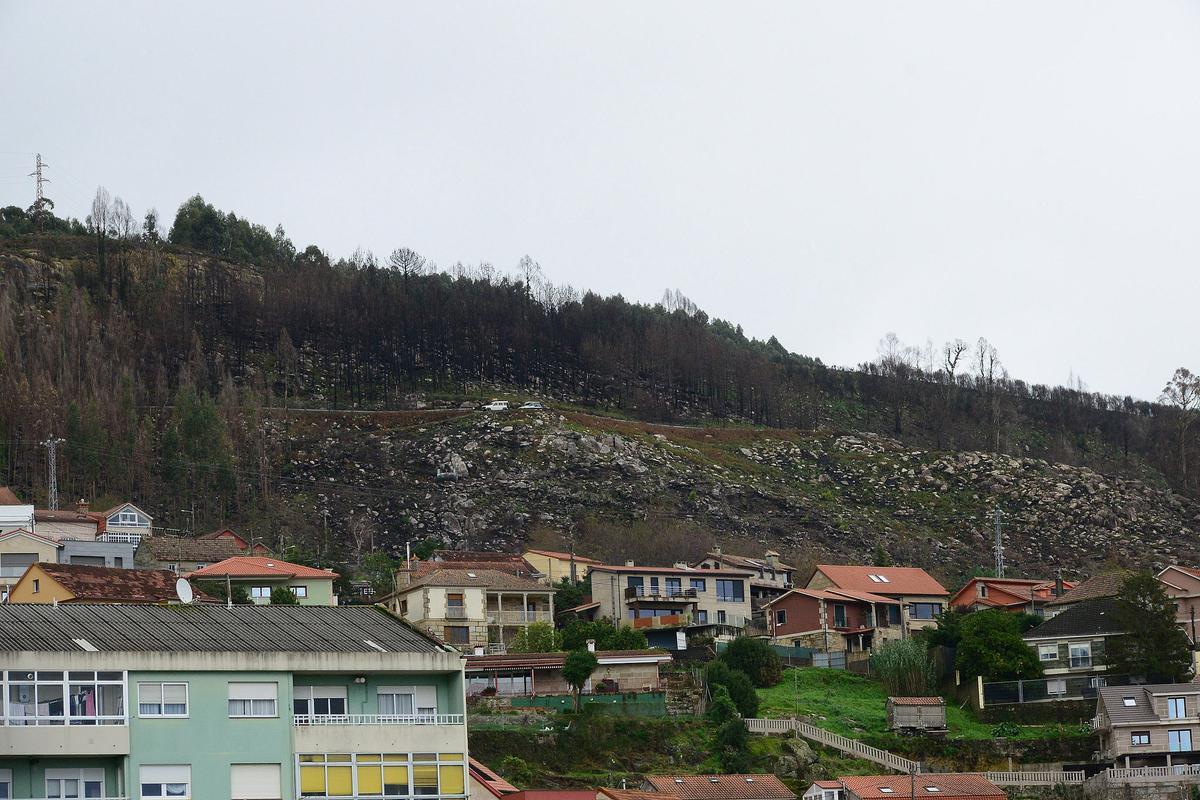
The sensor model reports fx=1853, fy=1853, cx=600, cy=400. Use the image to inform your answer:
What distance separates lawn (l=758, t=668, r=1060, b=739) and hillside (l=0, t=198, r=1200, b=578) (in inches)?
1264

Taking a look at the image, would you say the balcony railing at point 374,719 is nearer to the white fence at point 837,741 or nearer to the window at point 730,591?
the white fence at point 837,741

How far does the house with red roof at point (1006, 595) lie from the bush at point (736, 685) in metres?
22.3

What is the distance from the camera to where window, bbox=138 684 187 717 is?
38.6 metres

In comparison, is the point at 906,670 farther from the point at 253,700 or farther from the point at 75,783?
the point at 75,783

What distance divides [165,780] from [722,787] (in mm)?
22939

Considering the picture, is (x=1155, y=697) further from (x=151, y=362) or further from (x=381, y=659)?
(x=151, y=362)

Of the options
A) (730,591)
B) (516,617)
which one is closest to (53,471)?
(516,617)

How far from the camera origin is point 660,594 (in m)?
91.9

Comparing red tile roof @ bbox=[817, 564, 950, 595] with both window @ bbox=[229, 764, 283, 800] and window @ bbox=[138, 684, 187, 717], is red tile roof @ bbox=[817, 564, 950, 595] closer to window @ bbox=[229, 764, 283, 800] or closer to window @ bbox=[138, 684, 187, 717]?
window @ bbox=[229, 764, 283, 800]

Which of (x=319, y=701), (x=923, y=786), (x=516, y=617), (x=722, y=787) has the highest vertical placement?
(x=516, y=617)

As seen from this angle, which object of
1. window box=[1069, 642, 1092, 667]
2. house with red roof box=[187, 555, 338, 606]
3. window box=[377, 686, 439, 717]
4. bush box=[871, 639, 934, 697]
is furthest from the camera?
house with red roof box=[187, 555, 338, 606]

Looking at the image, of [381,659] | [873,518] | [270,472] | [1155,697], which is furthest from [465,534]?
[381,659]

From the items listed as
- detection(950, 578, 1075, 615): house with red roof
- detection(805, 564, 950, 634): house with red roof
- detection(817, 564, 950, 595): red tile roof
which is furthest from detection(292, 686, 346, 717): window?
detection(817, 564, 950, 595): red tile roof

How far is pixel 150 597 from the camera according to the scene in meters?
68.4
